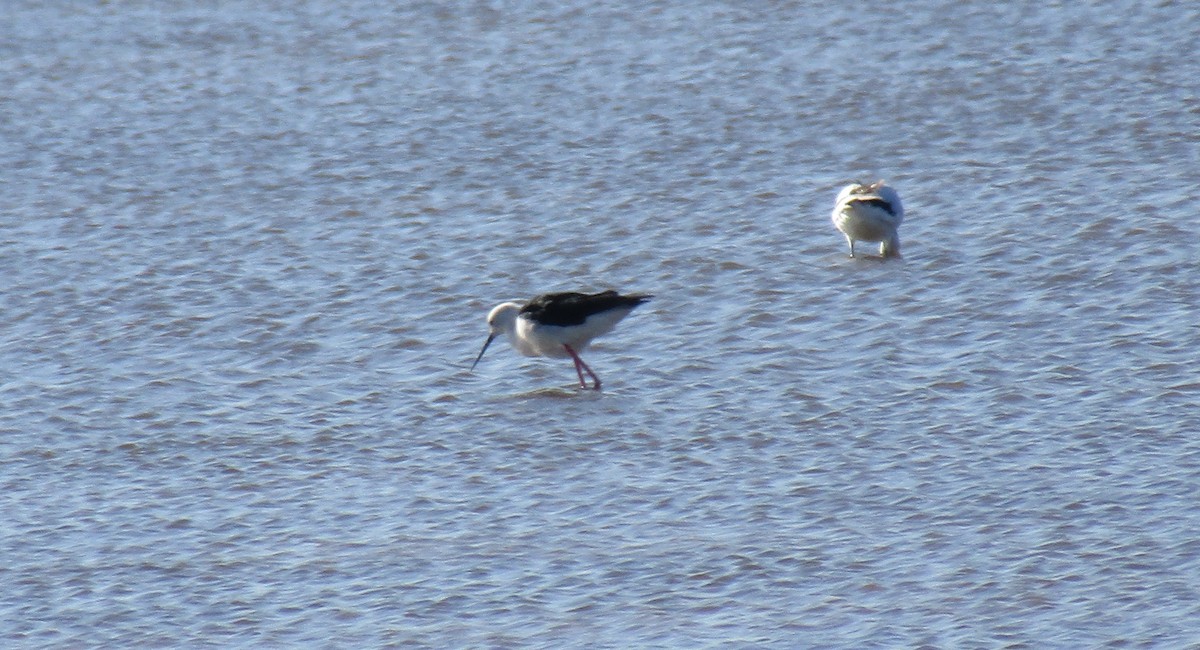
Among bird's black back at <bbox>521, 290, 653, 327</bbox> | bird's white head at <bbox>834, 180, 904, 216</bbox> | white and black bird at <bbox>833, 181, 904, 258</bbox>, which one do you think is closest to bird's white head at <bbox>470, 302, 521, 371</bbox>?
bird's black back at <bbox>521, 290, 653, 327</bbox>

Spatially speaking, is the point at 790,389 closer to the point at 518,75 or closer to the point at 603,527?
the point at 603,527

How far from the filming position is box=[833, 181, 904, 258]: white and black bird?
40.4ft

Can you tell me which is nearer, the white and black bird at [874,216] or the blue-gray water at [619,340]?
the blue-gray water at [619,340]

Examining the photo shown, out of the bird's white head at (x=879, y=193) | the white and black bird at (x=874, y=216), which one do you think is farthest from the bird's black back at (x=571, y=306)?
the bird's white head at (x=879, y=193)

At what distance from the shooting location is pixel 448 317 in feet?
38.9

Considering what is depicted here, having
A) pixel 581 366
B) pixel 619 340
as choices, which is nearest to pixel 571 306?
pixel 581 366

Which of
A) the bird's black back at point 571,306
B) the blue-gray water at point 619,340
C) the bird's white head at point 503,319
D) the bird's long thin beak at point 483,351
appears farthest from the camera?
the bird's long thin beak at point 483,351

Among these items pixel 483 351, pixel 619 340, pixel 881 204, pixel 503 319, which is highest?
pixel 881 204

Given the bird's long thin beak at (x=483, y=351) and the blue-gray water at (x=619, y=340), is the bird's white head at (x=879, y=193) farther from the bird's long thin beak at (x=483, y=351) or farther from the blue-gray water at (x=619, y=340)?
the bird's long thin beak at (x=483, y=351)

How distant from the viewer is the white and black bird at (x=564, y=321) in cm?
1041

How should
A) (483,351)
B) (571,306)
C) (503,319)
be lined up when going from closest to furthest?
(571,306), (503,319), (483,351)

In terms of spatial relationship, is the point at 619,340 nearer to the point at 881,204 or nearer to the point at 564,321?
the point at 564,321

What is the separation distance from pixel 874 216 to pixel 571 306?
2638 mm

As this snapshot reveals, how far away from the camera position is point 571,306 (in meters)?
10.5
